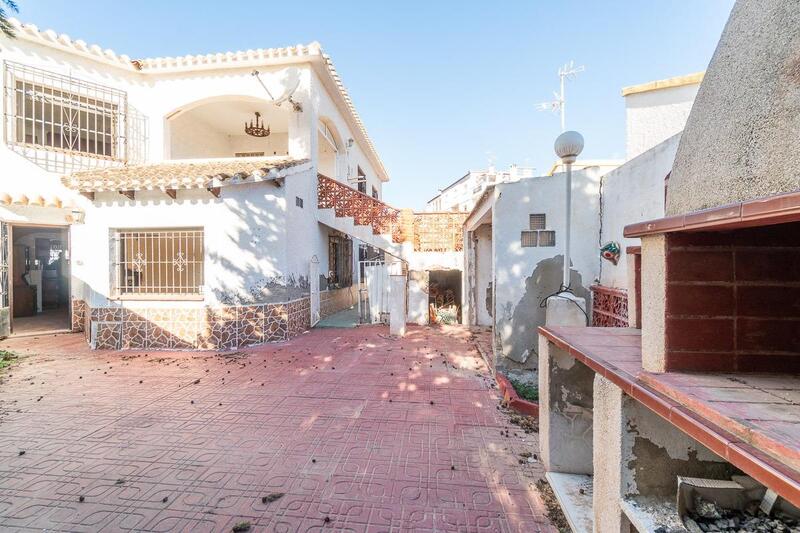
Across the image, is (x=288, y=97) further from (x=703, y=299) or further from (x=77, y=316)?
(x=703, y=299)

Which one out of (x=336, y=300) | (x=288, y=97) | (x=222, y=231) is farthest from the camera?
(x=336, y=300)

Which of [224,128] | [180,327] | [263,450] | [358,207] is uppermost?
[224,128]

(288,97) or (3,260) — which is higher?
(288,97)

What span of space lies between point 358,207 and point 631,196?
809 cm

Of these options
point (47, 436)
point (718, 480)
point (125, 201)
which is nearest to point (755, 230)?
point (718, 480)

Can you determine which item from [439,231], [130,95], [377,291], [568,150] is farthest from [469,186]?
[568,150]

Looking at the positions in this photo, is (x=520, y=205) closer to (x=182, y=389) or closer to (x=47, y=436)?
(x=182, y=389)

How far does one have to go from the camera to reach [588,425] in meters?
3.41

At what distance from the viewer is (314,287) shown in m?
11.0

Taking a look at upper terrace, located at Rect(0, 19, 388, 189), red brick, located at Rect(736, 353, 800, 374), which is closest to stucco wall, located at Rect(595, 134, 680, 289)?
red brick, located at Rect(736, 353, 800, 374)

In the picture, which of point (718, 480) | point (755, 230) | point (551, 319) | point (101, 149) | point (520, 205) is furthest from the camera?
point (101, 149)

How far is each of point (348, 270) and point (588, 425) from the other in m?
13.0

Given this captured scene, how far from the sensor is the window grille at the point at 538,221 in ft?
21.1

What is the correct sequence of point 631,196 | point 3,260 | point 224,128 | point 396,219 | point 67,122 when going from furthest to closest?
point 224,128 < point 396,219 < point 67,122 < point 3,260 < point 631,196
